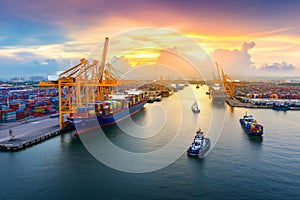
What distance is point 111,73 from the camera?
68.6 ft

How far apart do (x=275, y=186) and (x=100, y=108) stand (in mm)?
9757

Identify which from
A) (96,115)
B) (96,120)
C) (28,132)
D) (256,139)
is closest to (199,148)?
(256,139)

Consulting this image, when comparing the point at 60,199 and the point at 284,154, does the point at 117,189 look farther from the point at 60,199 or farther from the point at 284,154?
the point at 284,154

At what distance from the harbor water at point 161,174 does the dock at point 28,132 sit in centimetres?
44

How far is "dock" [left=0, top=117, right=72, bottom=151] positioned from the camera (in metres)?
9.50

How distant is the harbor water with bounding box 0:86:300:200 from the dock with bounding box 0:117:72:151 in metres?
0.44

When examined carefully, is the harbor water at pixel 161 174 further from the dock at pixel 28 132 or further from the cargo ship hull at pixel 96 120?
the cargo ship hull at pixel 96 120

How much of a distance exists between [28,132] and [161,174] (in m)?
7.72

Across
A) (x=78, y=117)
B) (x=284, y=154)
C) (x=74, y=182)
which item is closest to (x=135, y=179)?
(x=74, y=182)

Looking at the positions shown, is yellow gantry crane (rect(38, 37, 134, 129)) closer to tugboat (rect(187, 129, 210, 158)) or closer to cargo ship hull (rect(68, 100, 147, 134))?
cargo ship hull (rect(68, 100, 147, 134))

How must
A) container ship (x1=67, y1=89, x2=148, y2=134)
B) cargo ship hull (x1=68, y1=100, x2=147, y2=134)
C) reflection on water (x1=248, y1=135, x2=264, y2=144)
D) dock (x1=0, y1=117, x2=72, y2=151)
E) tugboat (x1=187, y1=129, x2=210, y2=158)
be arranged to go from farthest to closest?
container ship (x1=67, y1=89, x2=148, y2=134)
cargo ship hull (x1=68, y1=100, x2=147, y2=134)
reflection on water (x1=248, y1=135, x2=264, y2=144)
dock (x1=0, y1=117, x2=72, y2=151)
tugboat (x1=187, y1=129, x2=210, y2=158)

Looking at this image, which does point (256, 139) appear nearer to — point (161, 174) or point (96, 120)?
point (161, 174)

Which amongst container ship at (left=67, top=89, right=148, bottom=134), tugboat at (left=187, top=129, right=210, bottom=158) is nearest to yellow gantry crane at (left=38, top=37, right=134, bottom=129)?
container ship at (left=67, top=89, right=148, bottom=134)

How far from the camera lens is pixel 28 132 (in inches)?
454
